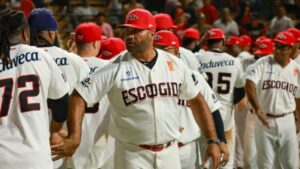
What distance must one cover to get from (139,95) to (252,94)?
4391 millimetres

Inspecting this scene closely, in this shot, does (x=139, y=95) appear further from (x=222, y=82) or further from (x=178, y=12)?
(x=178, y=12)

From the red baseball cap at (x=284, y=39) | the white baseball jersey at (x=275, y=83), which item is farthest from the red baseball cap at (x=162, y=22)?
the red baseball cap at (x=284, y=39)

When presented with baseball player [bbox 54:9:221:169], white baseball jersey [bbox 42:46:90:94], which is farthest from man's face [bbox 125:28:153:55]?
white baseball jersey [bbox 42:46:90:94]

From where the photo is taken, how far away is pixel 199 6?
18266 millimetres

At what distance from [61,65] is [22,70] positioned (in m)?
1.87

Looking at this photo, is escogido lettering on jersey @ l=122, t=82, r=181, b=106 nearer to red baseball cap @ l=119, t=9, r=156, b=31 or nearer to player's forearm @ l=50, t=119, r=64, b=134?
red baseball cap @ l=119, t=9, r=156, b=31

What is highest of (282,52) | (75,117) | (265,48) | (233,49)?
(75,117)

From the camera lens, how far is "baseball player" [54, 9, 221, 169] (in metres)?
5.06

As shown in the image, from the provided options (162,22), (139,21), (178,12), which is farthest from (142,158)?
(178,12)

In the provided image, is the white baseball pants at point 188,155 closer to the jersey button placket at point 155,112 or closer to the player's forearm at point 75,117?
the jersey button placket at point 155,112

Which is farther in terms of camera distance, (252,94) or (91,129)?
(252,94)

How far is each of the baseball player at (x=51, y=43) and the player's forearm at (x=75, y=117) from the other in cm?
113

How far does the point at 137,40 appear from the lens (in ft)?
16.9

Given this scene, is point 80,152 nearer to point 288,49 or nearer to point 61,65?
point 61,65
